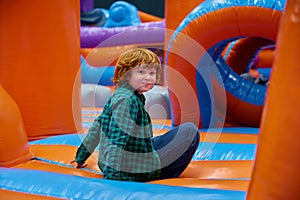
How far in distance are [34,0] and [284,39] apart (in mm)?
1695

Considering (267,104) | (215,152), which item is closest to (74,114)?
(215,152)

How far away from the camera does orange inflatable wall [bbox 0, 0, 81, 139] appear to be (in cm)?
210

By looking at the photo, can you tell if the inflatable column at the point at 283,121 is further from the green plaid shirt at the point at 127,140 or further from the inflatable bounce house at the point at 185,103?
the green plaid shirt at the point at 127,140

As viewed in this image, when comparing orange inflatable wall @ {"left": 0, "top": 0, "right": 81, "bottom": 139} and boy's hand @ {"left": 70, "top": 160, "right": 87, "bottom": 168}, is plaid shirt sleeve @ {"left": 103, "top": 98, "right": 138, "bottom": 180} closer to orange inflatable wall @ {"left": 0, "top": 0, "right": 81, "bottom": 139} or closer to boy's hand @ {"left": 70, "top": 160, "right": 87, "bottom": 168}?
boy's hand @ {"left": 70, "top": 160, "right": 87, "bottom": 168}

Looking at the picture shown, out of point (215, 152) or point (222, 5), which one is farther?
point (222, 5)

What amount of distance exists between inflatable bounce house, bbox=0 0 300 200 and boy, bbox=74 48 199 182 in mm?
77

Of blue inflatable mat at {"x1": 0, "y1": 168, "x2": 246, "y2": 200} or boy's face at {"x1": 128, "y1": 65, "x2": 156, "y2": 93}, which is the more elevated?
boy's face at {"x1": 128, "y1": 65, "x2": 156, "y2": 93}

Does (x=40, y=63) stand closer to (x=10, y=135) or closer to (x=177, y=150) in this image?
(x=10, y=135)

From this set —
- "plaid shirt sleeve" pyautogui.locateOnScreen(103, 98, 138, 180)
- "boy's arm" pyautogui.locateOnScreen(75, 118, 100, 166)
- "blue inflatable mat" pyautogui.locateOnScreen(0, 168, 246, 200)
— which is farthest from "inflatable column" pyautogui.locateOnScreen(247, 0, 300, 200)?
"boy's arm" pyautogui.locateOnScreen(75, 118, 100, 166)

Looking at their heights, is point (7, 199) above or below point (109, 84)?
above

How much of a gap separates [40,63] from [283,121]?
168 cm

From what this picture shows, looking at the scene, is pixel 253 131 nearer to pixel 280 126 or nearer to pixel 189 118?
pixel 189 118

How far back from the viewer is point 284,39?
70 cm

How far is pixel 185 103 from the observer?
96.0 inches
